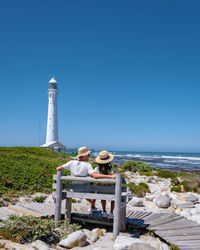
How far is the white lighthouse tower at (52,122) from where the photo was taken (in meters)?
46.2

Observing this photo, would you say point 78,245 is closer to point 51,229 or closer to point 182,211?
point 51,229

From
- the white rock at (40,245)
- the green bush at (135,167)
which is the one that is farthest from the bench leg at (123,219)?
the green bush at (135,167)

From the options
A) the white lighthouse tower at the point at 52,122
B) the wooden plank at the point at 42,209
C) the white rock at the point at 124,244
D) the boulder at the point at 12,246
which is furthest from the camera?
the white lighthouse tower at the point at 52,122

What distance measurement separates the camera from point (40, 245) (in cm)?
462

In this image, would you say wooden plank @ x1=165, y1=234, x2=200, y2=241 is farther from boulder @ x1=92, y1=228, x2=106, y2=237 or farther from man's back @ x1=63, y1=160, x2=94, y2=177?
man's back @ x1=63, y1=160, x2=94, y2=177

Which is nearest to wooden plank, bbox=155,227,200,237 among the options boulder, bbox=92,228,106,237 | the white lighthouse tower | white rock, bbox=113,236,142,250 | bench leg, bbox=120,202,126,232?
bench leg, bbox=120,202,126,232

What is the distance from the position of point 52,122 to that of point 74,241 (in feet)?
143

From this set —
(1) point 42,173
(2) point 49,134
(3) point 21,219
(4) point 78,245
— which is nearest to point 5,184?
(1) point 42,173

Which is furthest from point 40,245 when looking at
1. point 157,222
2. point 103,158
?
point 157,222

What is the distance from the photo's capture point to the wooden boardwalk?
5109 mm

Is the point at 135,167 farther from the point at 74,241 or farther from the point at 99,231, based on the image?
the point at 74,241

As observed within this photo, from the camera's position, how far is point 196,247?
187 inches

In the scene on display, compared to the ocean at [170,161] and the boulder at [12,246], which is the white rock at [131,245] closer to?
the boulder at [12,246]

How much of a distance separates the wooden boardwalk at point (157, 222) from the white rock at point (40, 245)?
135 cm
